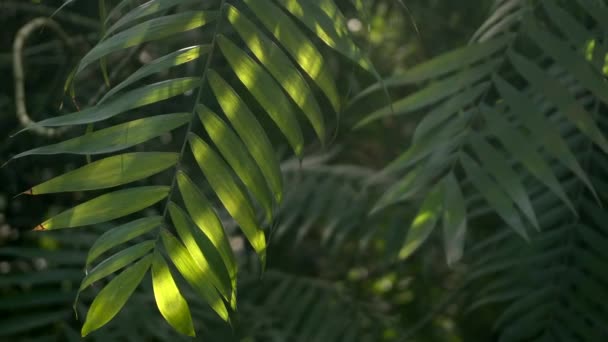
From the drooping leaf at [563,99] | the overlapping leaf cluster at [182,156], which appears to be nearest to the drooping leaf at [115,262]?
the overlapping leaf cluster at [182,156]

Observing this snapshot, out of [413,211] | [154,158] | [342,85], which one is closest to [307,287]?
[413,211]

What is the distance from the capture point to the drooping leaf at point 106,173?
597mm

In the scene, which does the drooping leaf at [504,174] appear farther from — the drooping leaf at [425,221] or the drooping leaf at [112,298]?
the drooping leaf at [112,298]

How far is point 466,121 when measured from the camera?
34.6 inches

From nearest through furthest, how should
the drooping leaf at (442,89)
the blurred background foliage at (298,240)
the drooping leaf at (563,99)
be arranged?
1. the drooping leaf at (563,99)
2. the drooping leaf at (442,89)
3. the blurred background foliage at (298,240)

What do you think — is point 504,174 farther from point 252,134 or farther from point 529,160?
point 252,134

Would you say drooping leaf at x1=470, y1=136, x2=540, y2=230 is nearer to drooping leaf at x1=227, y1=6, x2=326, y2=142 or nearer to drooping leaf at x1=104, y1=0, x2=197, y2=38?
drooping leaf at x1=227, y1=6, x2=326, y2=142

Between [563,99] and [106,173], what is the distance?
0.40 meters

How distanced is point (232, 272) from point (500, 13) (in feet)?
1.27

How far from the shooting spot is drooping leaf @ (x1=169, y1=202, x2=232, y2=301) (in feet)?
1.97

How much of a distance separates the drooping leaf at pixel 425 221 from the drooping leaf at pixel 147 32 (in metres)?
0.28

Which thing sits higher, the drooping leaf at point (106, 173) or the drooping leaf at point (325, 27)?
the drooping leaf at point (325, 27)

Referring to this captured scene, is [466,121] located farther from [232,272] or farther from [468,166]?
[232,272]

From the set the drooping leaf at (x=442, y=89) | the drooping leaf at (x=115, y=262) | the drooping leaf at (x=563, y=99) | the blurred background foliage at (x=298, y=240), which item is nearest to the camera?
the drooping leaf at (x=115, y=262)
